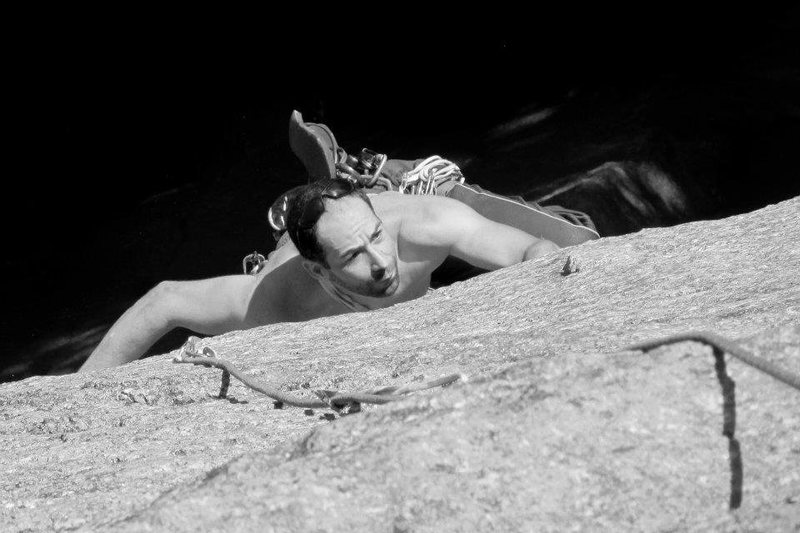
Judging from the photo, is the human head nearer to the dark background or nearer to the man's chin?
the man's chin

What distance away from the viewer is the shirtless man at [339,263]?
348 centimetres

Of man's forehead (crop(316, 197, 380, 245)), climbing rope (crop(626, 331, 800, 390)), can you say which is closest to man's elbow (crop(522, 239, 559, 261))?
man's forehead (crop(316, 197, 380, 245))

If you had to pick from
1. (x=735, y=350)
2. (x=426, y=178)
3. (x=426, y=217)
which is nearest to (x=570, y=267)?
(x=426, y=217)

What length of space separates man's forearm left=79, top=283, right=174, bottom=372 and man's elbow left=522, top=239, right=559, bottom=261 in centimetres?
118

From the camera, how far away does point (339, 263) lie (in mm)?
3492

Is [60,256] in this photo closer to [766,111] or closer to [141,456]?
→ [766,111]

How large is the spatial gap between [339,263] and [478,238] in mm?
382

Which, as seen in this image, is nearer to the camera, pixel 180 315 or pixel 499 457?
pixel 499 457

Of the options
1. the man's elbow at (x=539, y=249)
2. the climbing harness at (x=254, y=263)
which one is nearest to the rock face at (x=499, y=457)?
the man's elbow at (x=539, y=249)

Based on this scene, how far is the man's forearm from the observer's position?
3801mm

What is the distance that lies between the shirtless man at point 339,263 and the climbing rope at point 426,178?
33 cm

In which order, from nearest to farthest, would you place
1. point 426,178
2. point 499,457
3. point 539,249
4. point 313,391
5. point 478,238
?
point 499,457 → point 313,391 → point 539,249 → point 478,238 → point 426,178

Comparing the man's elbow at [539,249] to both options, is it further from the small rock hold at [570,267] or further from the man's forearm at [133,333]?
the man's forearm at [133,333]

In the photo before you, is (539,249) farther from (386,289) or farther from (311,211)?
(311,211)
